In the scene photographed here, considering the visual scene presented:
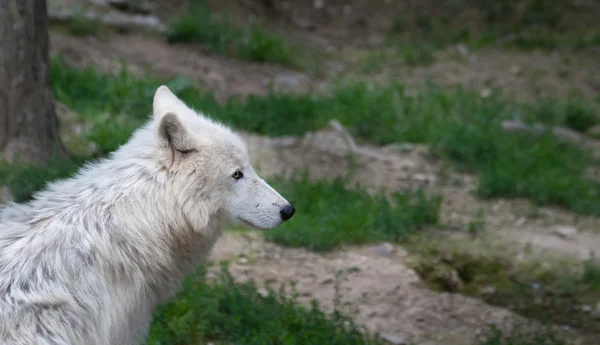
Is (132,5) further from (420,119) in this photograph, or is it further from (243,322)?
(243,322)

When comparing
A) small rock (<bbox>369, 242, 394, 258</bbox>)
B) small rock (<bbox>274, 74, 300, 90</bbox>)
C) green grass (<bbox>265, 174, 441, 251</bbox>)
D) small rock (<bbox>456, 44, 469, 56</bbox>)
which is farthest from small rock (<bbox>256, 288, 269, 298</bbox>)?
small rock (<bbox>456, 44, 469, 56</bbox>)

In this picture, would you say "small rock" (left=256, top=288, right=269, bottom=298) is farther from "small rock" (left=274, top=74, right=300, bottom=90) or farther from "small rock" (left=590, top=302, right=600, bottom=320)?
"small rock" (left=274, top=74, right=300, bottom=90)

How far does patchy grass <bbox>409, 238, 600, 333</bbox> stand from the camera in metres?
5.95

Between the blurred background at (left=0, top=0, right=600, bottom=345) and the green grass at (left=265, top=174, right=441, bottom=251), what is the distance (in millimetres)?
18

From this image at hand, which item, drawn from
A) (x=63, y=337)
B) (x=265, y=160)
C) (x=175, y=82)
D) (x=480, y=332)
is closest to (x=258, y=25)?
(x=175, y=82)

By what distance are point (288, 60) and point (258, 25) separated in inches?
41.8

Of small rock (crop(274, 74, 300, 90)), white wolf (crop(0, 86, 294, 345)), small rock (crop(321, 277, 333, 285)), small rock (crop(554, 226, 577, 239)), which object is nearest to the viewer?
white wolf (crop(0, 86, 294, 345))

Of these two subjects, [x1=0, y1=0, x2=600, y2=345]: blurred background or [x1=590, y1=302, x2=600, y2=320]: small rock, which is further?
[x1=590, y1=302, x2=600, y2=320]: small rock

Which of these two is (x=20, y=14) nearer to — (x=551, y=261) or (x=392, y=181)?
(x=392, y=181)

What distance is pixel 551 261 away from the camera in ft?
21.1

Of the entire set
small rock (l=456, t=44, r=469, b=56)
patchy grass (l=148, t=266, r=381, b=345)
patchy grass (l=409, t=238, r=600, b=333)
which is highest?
small rock (l=456, t=44, r=469, b=56)

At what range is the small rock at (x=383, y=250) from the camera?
20.7 ft

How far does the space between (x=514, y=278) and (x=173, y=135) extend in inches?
139

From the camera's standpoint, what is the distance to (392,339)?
5.13 m
